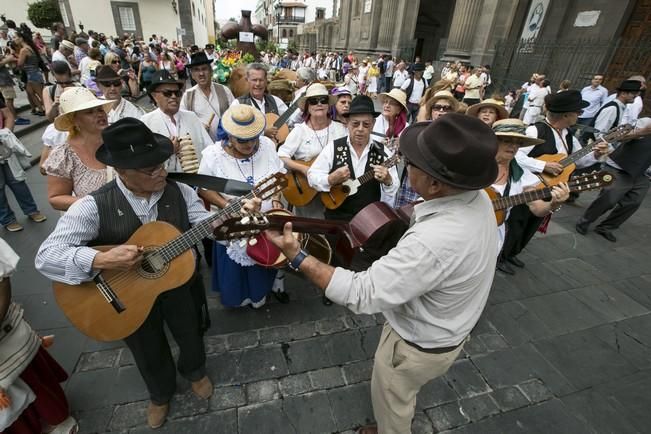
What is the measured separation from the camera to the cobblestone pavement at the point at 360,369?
8.38ft

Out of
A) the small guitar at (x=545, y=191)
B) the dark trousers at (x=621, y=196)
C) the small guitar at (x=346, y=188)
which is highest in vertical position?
the small guitar at (x=545, y=191)

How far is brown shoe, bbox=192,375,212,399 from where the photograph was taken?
103 inches

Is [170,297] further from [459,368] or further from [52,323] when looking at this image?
[459,368]

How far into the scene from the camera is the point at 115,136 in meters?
1.91

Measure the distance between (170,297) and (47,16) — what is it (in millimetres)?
44412

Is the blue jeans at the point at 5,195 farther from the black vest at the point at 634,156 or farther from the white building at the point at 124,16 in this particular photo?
the white building at the point at 124,16

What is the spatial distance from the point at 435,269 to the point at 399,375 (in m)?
0.90

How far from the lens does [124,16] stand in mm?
30750

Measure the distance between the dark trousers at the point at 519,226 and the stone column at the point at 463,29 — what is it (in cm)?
1392

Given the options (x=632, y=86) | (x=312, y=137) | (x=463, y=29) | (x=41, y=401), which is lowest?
(x=41, y=401)

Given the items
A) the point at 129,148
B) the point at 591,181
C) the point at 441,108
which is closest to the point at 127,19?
the point at 441,108

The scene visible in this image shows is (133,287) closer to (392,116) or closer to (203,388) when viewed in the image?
(203,388)

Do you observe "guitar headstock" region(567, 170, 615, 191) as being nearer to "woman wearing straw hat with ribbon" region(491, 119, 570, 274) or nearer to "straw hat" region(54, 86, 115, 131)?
"woman wearing straw hat with ribbon" region(491, 119, 570, 274)

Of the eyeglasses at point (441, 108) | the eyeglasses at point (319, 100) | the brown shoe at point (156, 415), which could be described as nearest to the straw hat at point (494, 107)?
the eyeglasses at point (441, 108)
